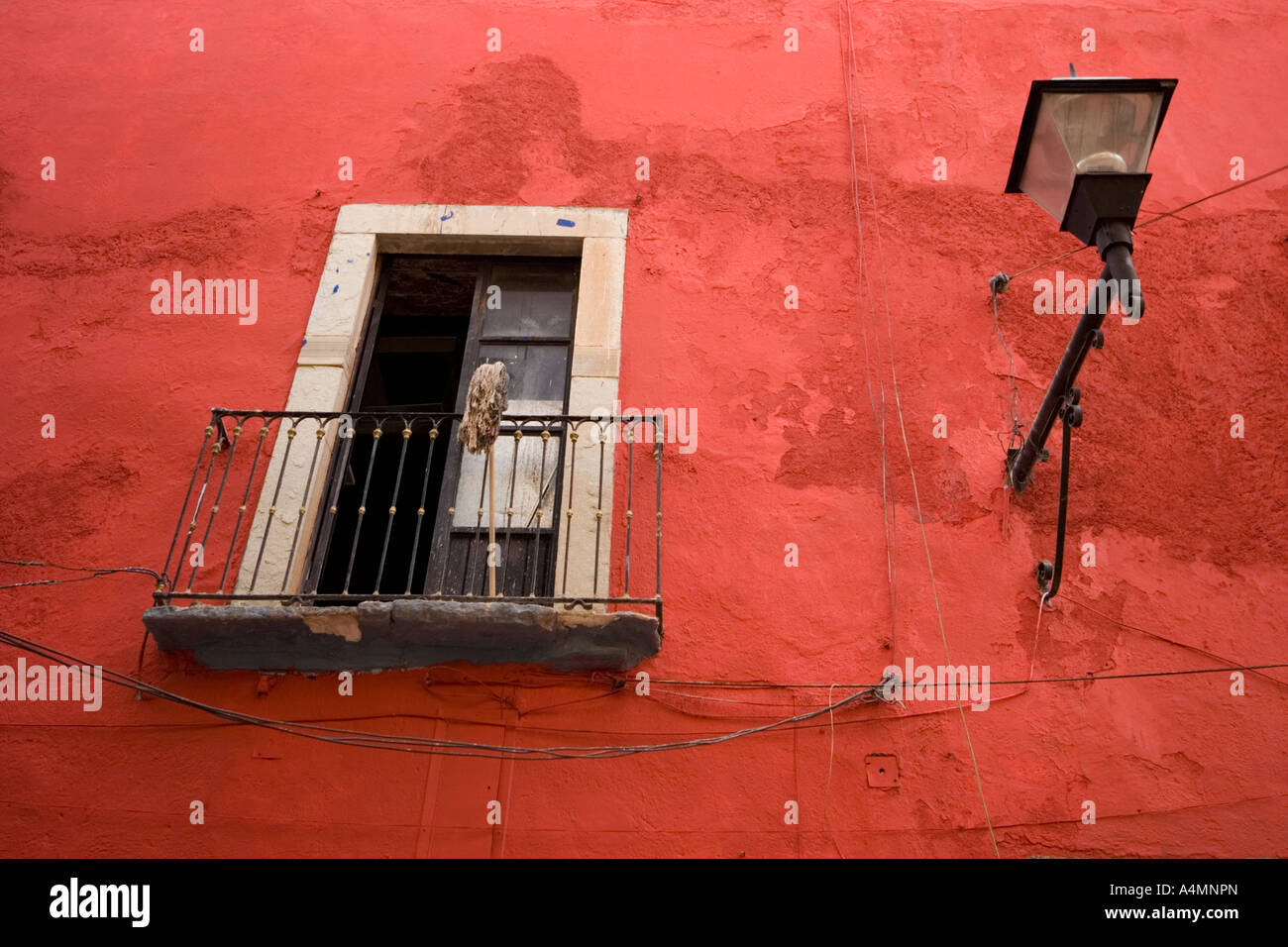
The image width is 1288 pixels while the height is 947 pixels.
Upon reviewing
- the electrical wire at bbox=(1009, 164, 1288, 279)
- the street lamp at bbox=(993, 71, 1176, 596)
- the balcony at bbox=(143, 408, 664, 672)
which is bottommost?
the balcony at bbox=(143, 408, 664, 672)

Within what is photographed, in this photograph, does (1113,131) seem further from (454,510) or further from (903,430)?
(454,510)

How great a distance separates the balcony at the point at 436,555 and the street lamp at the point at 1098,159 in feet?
5.38

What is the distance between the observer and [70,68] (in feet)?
20.1

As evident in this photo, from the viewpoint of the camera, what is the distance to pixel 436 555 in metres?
4.50

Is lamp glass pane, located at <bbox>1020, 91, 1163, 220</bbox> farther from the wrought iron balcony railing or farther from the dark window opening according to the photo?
the dark window opening

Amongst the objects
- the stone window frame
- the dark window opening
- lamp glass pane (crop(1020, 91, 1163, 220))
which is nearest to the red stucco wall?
the stone window frame

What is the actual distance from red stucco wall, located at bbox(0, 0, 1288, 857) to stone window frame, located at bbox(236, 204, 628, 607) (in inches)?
4.8

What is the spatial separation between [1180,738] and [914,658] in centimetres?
96

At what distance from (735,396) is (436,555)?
146 centimetres

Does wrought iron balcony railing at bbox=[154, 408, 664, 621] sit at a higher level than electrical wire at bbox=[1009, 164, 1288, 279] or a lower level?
lower

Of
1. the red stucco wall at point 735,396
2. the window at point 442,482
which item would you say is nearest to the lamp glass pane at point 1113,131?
the red stucco wall at point 735,396

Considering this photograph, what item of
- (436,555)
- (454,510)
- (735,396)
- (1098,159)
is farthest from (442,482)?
(1098,159)

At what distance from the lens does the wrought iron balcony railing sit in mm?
4219

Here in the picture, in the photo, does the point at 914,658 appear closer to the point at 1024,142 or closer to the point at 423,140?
the point at 1024,142
